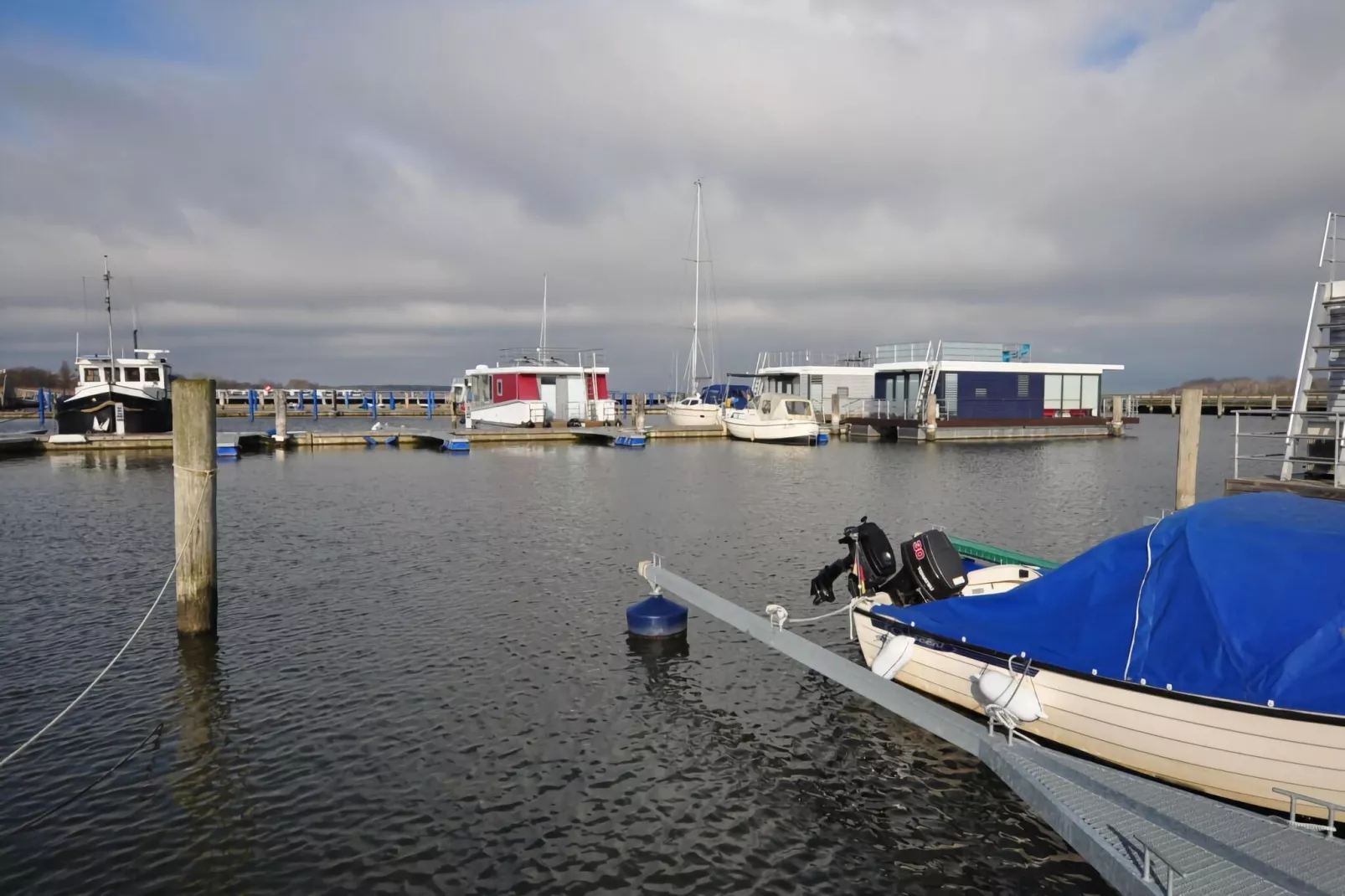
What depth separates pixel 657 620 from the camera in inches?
543

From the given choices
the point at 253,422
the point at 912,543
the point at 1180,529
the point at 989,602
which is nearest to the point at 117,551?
the point at 912,543

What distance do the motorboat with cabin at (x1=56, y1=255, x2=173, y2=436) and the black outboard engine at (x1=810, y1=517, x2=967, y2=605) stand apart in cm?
4938

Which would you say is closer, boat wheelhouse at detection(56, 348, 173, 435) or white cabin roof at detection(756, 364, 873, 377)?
boat wheelhouse at detection(56, 348, 173, 435)

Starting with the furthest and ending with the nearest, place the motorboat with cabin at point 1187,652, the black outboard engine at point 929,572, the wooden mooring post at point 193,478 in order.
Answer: the wooden mooring post at point 193,478
the black outboard engine at point 929,572
the motorboat with cabin at point 1187,652

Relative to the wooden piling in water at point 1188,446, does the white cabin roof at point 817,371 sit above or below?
above

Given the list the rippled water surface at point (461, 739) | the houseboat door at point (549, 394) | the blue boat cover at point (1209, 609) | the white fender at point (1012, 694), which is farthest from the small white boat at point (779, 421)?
the white fender at point (1012, 694)

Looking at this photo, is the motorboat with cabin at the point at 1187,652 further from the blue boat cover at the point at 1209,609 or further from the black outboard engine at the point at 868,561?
the black outboard engine at the point at 868,561

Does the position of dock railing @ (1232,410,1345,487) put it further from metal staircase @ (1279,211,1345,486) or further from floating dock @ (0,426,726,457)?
floating dock @ (0,426,726,457)

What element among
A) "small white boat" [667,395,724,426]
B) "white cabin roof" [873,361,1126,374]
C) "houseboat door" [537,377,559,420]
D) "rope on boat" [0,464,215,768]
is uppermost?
"white cabin roof" [873,361,1126,374]

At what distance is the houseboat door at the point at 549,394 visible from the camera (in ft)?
214

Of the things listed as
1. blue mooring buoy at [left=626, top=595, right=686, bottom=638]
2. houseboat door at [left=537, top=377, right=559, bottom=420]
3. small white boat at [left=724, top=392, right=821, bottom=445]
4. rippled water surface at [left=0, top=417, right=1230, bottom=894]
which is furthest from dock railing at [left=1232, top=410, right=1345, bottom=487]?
houseboat door at [left=537, top=377, right=559, bottom=420]

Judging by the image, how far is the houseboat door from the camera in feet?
214

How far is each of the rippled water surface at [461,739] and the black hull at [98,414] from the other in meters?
30.1

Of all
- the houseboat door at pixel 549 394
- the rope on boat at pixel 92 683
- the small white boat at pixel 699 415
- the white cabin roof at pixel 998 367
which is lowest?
the rope on boat at pixel 92 683
